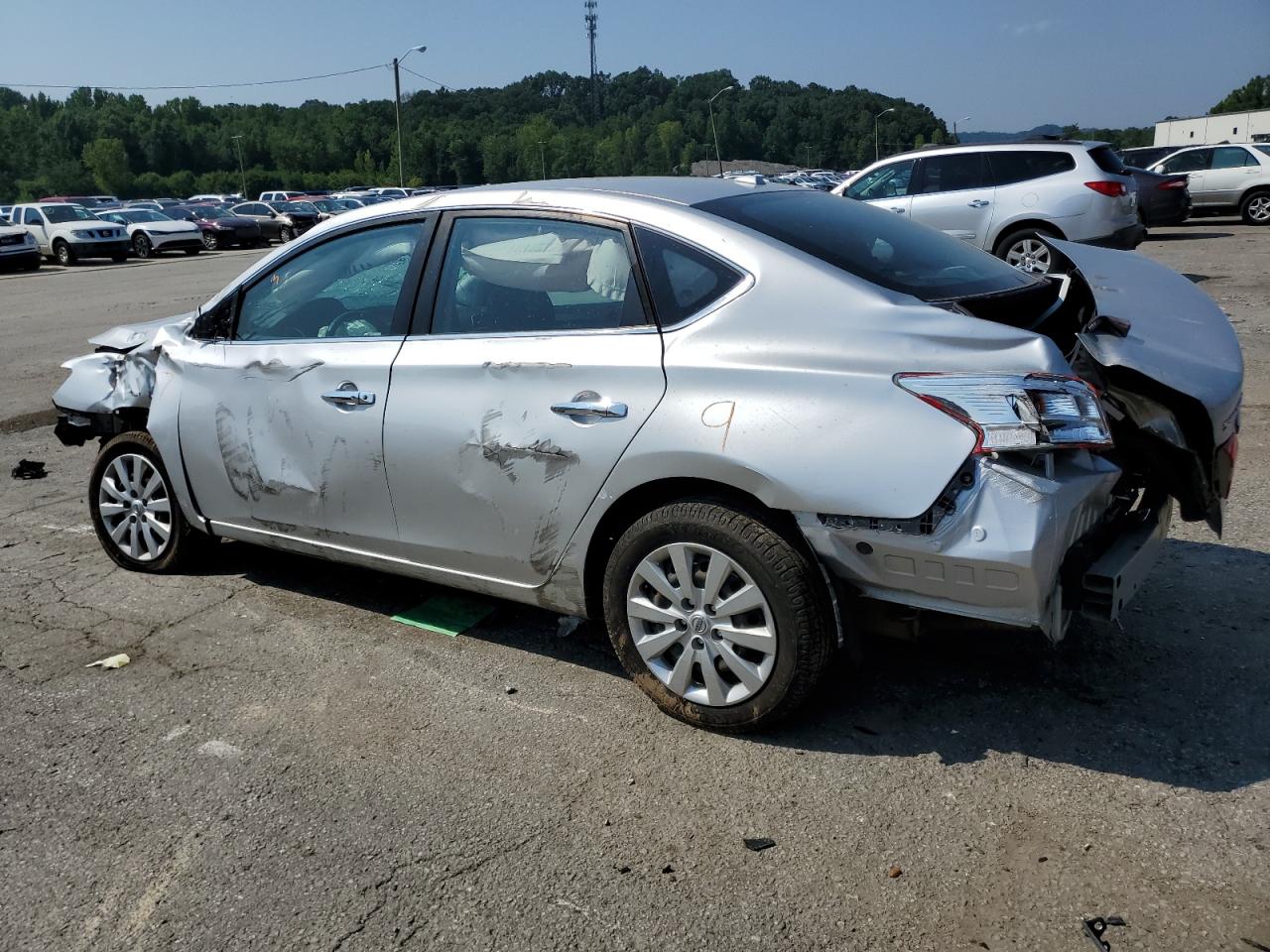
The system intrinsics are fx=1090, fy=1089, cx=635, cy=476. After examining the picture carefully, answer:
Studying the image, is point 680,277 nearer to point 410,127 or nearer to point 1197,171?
point 1197,171

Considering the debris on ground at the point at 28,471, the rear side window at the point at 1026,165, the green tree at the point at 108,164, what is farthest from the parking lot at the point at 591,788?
the green tree at the point at 108,164

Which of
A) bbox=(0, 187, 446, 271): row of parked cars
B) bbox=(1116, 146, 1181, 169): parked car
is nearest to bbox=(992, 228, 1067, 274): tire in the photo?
bbox=(1116, 146, 1181, 169): parked car

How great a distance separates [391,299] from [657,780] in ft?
6.74

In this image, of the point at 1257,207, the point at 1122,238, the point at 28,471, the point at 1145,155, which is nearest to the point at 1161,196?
the point at 1257,207

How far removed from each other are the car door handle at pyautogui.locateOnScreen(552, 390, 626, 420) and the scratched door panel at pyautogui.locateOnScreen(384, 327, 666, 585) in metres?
0.01

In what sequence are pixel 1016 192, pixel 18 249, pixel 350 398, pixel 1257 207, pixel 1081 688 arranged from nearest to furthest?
pixel 1081 688, pixel 350 398, pixel 1016 192, pixel 1257 207, pixel 18 249

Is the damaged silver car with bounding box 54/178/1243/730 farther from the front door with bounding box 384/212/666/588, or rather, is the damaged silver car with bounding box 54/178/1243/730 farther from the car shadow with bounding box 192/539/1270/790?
the car shadow with bounding box 192/539/1270/790

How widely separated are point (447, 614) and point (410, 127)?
96.9 metres

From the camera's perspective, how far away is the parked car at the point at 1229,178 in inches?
862

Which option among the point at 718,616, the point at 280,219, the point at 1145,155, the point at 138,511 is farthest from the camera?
the point at 280,219

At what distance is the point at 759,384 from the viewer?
3.20m

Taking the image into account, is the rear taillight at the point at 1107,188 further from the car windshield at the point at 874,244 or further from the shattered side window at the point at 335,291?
the shattered side window at the point at 335,291

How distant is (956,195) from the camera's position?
1308 centimetres

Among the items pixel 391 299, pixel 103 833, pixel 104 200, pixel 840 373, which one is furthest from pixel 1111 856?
pixel 104 200
